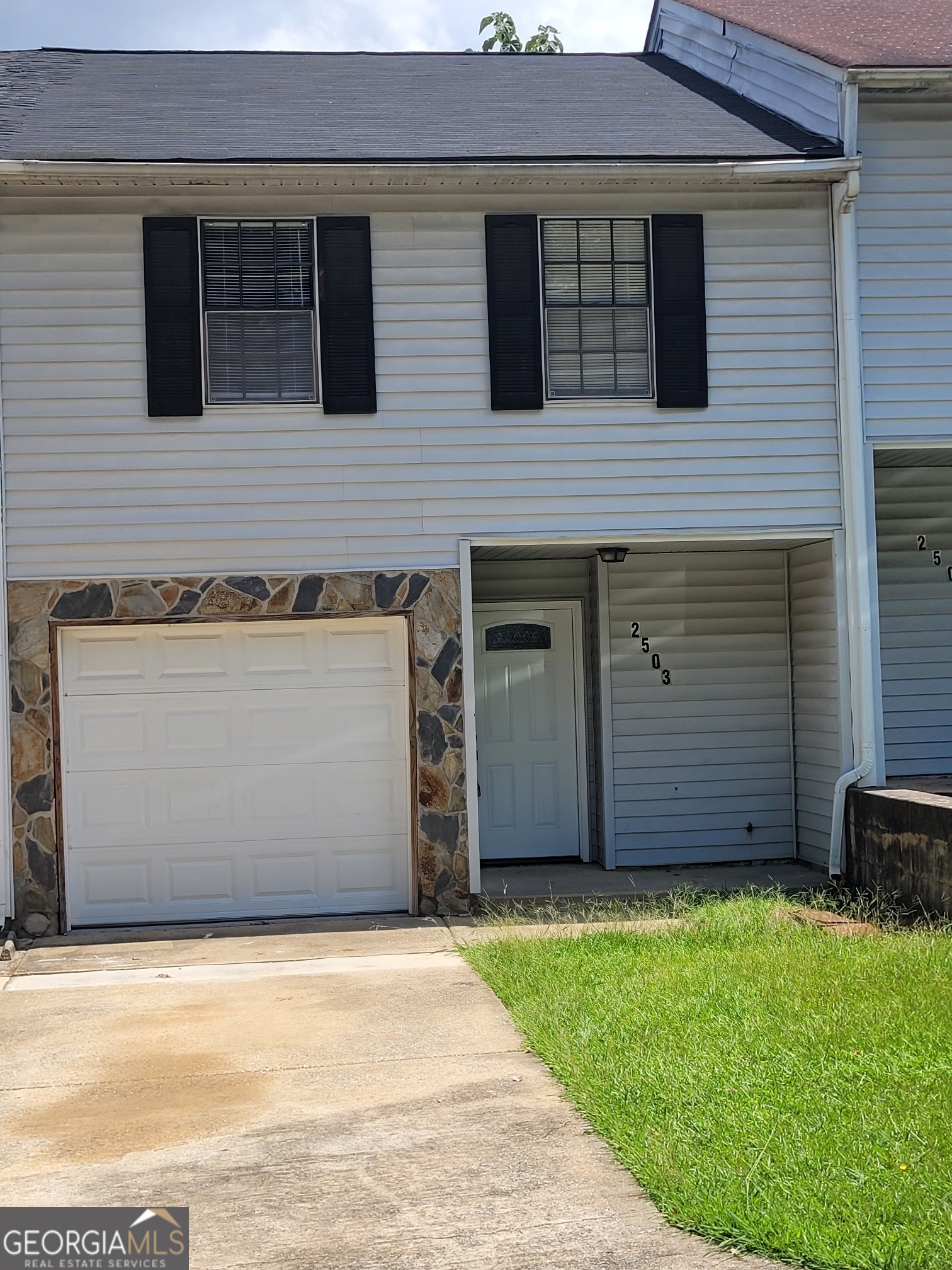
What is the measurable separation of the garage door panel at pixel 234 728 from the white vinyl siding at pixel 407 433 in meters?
0.99

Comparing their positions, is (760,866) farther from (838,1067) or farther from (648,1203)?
(648,1203)

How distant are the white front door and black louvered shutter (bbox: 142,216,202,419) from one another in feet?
11.4

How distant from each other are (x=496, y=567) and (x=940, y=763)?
424cm

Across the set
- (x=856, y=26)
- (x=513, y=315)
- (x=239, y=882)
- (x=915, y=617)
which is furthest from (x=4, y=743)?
(x=856, y=26)

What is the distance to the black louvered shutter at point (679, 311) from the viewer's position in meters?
9.98

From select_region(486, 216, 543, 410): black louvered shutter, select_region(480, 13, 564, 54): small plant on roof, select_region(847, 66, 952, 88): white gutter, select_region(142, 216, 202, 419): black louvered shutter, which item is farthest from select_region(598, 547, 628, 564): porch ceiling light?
select_region(480, 13, 564, 54): small plant on roof

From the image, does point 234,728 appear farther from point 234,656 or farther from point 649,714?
point 649,714

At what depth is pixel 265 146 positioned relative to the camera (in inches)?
386

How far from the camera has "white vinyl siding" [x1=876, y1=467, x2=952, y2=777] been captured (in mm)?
11453

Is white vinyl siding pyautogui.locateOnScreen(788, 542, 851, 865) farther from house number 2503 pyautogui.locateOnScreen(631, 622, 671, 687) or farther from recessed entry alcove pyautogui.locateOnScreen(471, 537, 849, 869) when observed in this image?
house number 2503 pyautogui.locateOnScreen(631, 622, 671, 687)

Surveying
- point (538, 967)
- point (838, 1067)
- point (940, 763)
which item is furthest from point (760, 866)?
point (838, 1067)
